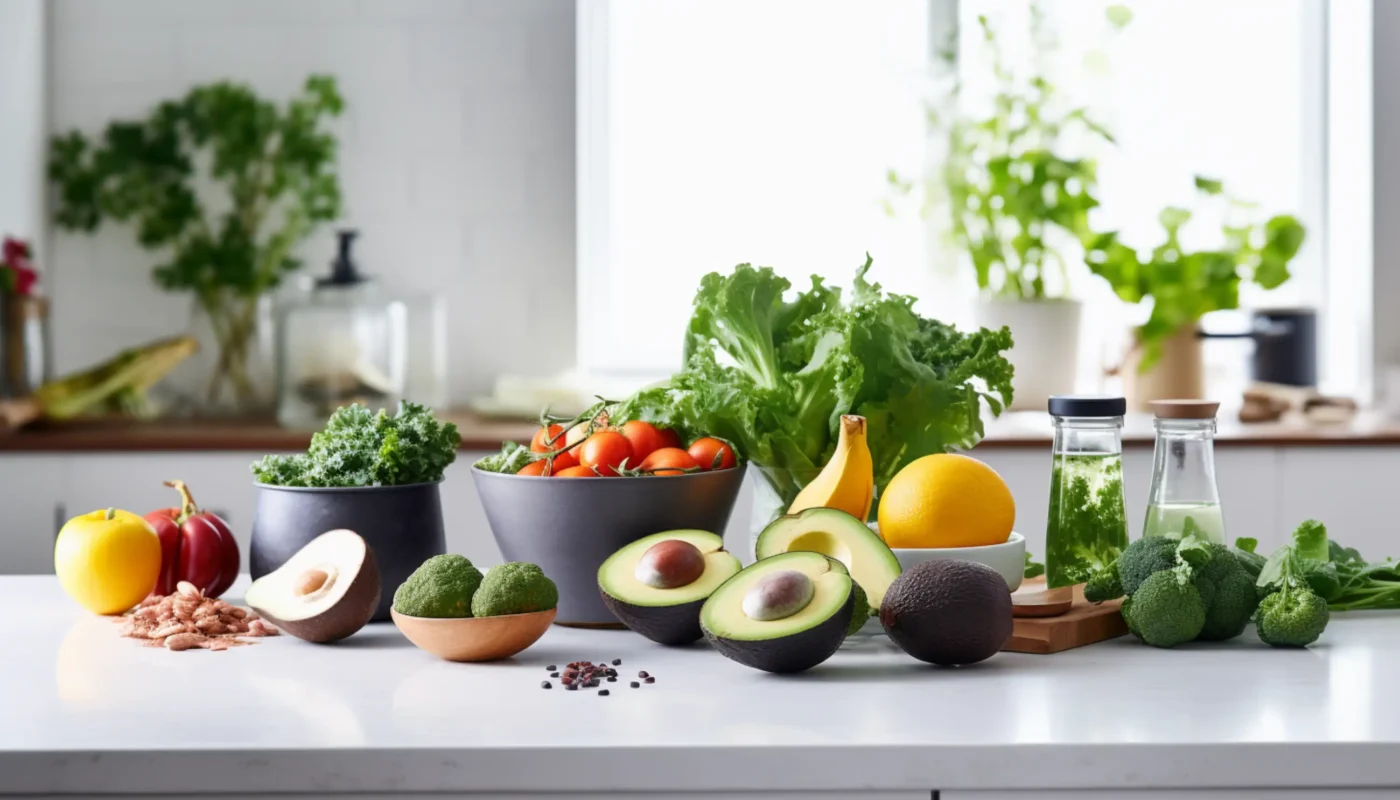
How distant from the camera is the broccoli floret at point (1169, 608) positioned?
1.08 metres

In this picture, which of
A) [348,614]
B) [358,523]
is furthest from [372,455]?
[348,614]

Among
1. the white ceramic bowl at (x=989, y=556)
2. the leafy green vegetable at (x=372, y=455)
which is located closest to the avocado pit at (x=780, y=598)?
A: the white ceramic bowl at (x=989, y=556)

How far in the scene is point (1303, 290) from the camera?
3.12 metres

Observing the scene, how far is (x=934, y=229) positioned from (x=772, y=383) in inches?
70.4

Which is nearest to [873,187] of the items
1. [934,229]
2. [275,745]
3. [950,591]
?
[934,229]

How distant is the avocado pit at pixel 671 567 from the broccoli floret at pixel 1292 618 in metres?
0.44

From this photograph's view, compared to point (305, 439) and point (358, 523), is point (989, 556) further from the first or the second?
point (305, 439)

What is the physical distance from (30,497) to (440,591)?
5.69 ft

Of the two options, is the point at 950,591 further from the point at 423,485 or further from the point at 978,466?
the point at 423,485

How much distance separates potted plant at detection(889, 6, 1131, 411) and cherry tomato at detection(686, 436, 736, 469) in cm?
170

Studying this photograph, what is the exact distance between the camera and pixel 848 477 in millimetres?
1162

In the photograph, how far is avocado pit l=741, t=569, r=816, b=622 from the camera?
0.98m

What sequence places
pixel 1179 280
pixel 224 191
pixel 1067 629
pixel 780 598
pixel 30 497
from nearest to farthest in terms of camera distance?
pixel 780 598 < pixel 1067 629 < pixel 30 497 < pixel 1179 280 < pixel 224 191

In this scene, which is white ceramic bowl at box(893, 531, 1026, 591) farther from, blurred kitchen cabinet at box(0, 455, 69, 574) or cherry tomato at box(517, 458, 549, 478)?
blurred kitchen cabinet at box(0, 455, 69, 574)
